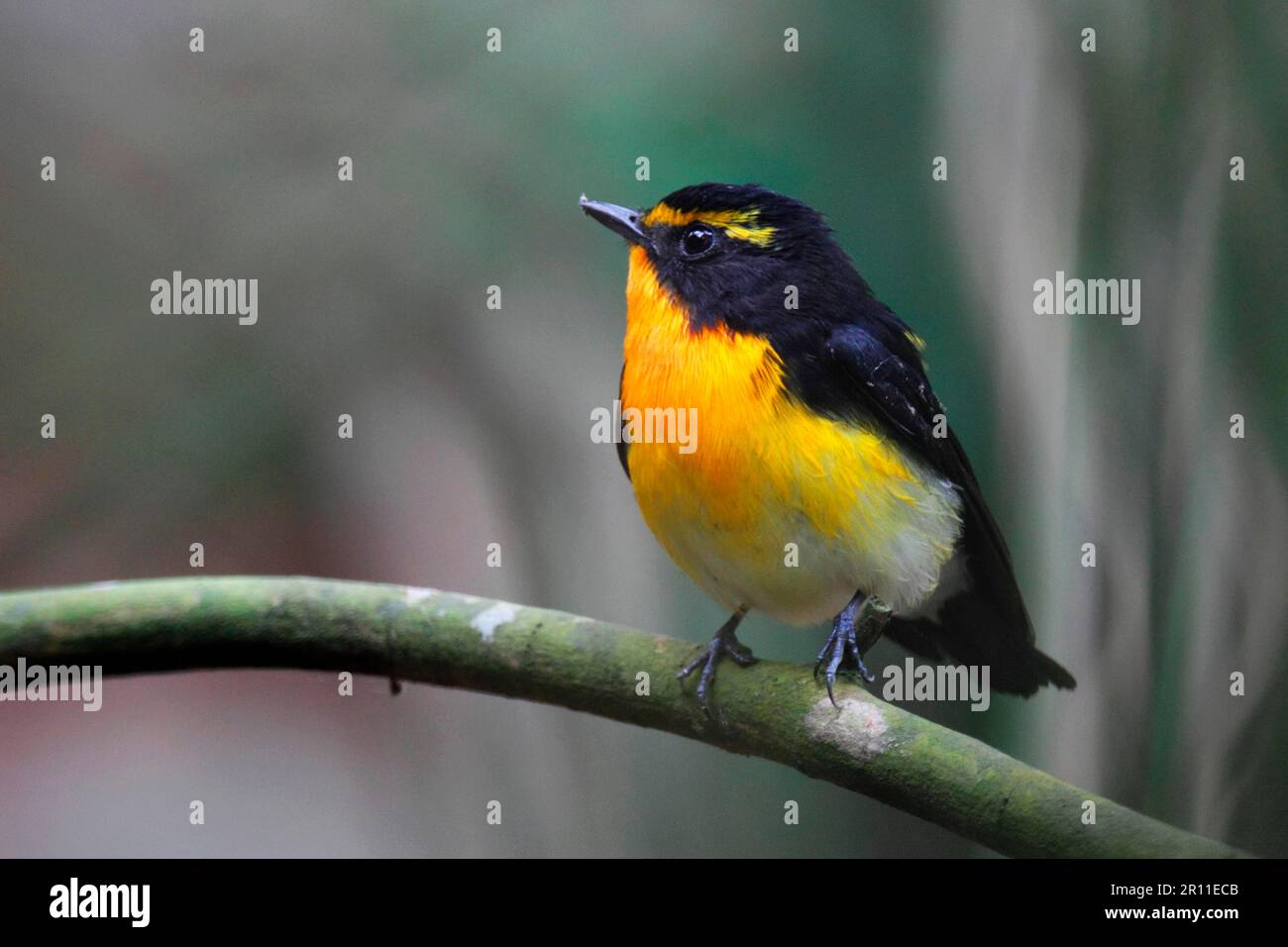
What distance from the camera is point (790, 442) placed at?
136 cm

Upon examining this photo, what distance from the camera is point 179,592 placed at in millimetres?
1375

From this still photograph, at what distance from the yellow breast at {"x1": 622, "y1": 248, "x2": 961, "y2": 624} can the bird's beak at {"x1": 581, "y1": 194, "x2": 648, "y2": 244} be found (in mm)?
95

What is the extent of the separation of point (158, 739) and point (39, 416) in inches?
26.4

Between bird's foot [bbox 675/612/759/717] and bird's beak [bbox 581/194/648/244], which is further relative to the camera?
bird's beak [bbox 581/194/648/244]

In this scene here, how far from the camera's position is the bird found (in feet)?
4.49

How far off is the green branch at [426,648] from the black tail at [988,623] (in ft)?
1.05
